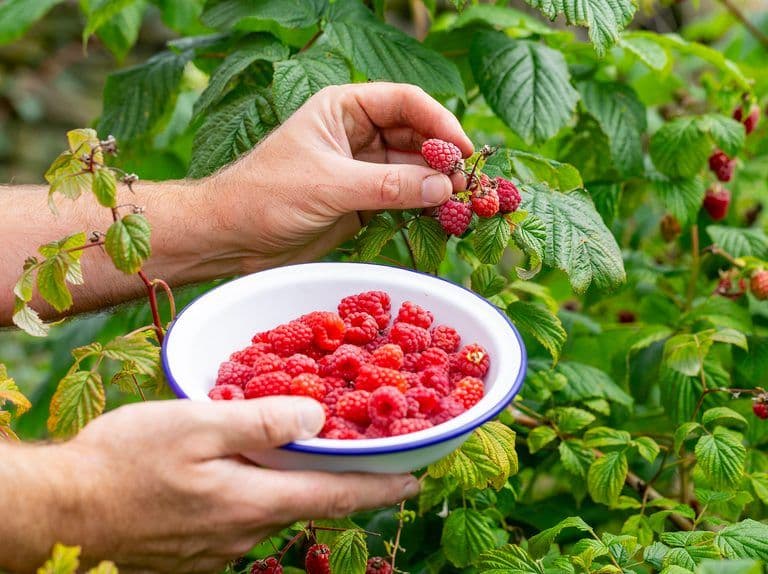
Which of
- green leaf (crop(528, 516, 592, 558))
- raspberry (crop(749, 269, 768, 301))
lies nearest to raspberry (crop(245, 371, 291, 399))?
green leaf (crop(528, 516, 592, 558))

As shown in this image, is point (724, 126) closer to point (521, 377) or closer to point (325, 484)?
point (521, 377)

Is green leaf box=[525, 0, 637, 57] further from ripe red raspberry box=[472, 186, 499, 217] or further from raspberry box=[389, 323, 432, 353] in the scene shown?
raspberry box=[389, 323, 432, 353]

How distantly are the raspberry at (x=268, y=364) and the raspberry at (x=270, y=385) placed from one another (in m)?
0.02

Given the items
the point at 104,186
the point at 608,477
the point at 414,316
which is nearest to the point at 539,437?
the point at 608,477

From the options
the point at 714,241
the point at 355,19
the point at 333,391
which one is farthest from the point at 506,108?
the point at 333,391

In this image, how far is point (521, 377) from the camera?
0.98m

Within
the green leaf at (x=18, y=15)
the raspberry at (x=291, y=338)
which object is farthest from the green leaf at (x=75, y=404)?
the green leaf at (x=18, y=15)

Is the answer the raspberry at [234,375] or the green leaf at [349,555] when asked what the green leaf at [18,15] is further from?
the green leaf at [349,555]

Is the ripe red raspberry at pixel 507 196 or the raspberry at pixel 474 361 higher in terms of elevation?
the ripe red raspberry at pixel 507 196

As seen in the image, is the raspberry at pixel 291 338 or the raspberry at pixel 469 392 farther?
the raspberry at pixel 291 338

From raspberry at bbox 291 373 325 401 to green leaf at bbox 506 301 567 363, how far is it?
0.40 meters

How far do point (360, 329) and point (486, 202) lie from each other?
0.24 meters

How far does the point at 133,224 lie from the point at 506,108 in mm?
788

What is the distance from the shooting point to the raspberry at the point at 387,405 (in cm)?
94
